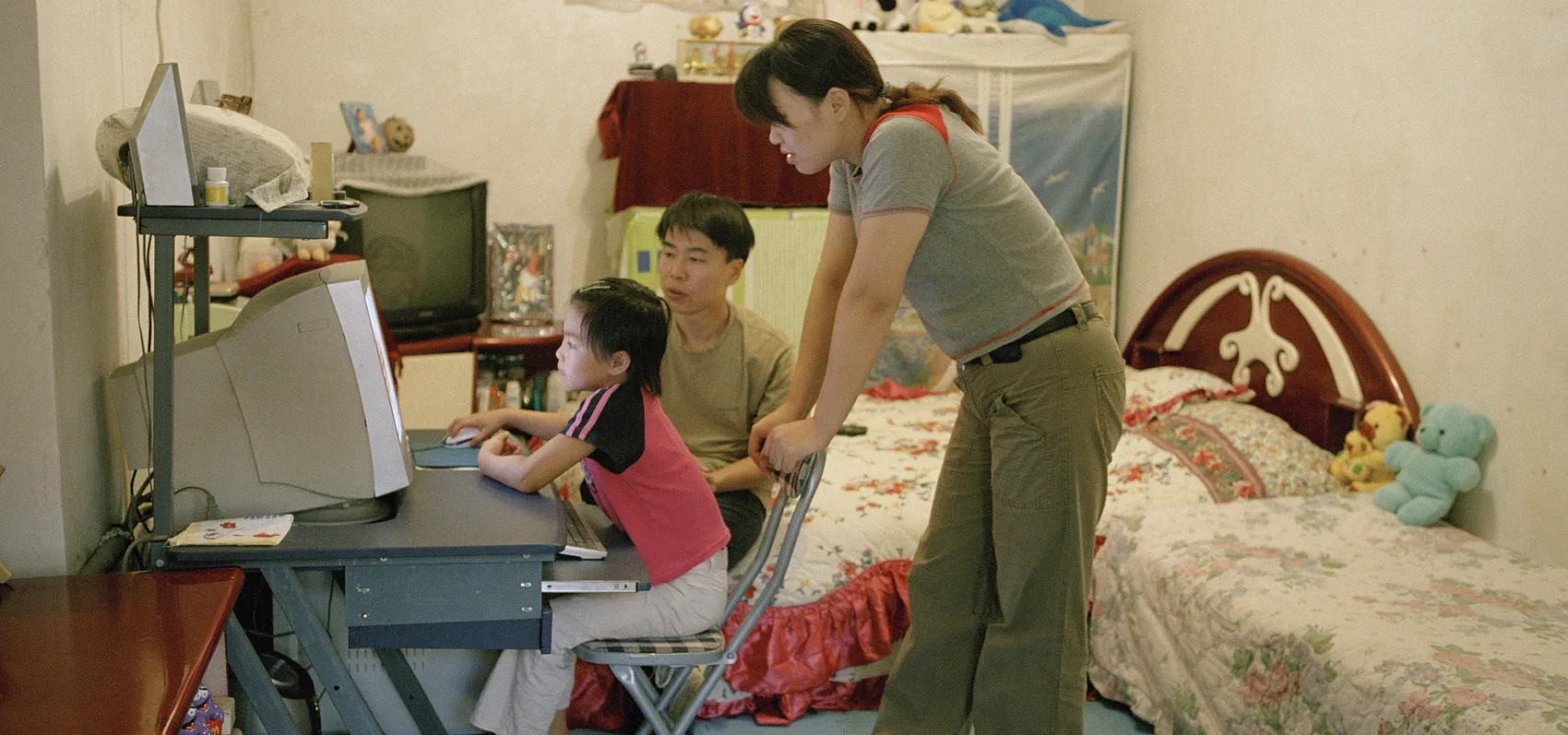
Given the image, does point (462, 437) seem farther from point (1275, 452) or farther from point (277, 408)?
point (1275, 452)

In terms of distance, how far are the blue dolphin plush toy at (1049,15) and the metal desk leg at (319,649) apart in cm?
371

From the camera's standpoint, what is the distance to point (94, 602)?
150cm

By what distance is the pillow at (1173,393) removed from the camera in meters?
3.65

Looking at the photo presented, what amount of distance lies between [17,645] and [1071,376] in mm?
1405

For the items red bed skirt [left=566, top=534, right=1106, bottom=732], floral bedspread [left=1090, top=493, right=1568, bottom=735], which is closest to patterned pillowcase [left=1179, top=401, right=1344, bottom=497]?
floral bedspread [left=1090, top=493, right=1568, bottom=735]

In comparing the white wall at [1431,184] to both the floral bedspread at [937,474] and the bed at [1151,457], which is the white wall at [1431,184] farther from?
the floral bedspread at [937,474]

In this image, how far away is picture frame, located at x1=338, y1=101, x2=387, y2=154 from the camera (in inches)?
171

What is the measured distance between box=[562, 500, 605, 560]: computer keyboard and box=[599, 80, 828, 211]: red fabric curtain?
2510 millimetres

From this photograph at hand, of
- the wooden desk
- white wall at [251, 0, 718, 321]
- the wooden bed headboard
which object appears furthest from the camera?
white wall at [251, 0, 718, 321]

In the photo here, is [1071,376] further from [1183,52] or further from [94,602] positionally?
[1183,52]

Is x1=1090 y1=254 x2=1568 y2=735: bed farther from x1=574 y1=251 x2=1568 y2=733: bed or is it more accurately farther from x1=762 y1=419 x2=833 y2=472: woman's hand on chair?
x1=762 y1=419 x2=833 y2=472: woman's hand on chair

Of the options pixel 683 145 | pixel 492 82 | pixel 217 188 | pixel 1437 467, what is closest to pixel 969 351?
pixel 217 188

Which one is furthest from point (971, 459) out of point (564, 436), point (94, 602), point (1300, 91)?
point (1300, 91)

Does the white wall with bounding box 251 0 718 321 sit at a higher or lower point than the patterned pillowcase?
higher
